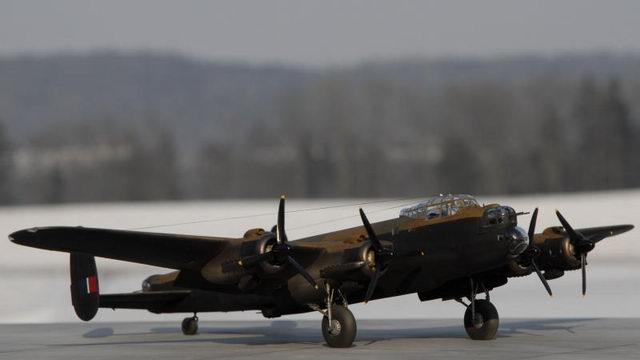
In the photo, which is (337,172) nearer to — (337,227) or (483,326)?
(337,227)

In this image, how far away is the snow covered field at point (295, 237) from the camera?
1441 inches

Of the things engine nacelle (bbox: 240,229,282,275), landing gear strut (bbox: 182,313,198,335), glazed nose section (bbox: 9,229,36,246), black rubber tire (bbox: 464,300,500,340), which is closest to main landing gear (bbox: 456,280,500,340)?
black rubber tire (bbox: 464,300,500,340)

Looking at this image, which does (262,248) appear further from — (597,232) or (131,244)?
(597,232)

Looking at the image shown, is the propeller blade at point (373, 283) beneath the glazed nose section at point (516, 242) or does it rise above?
beneath

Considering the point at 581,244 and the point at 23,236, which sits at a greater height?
the point at 23,236

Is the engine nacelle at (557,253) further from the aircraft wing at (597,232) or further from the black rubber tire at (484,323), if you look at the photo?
the black rubber tire at (484,323)

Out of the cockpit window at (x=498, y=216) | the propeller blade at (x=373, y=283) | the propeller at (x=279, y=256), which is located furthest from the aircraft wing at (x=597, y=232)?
the propeller at (x=279, y=256)

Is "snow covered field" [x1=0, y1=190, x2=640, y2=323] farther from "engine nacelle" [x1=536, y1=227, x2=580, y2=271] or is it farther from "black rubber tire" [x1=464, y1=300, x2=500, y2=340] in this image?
"black rubber tire" [x1=464, y1=300, x2=500, y2=340]

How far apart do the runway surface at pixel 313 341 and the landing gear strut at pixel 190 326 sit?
0.28m

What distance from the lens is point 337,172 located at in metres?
116

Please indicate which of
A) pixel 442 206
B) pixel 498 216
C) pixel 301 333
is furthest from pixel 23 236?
pixel 498 216

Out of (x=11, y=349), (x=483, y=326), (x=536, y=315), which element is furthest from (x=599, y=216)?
(x=11, y=349)

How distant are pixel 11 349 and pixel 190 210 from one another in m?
19.4

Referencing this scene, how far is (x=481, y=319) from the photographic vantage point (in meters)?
27.0
